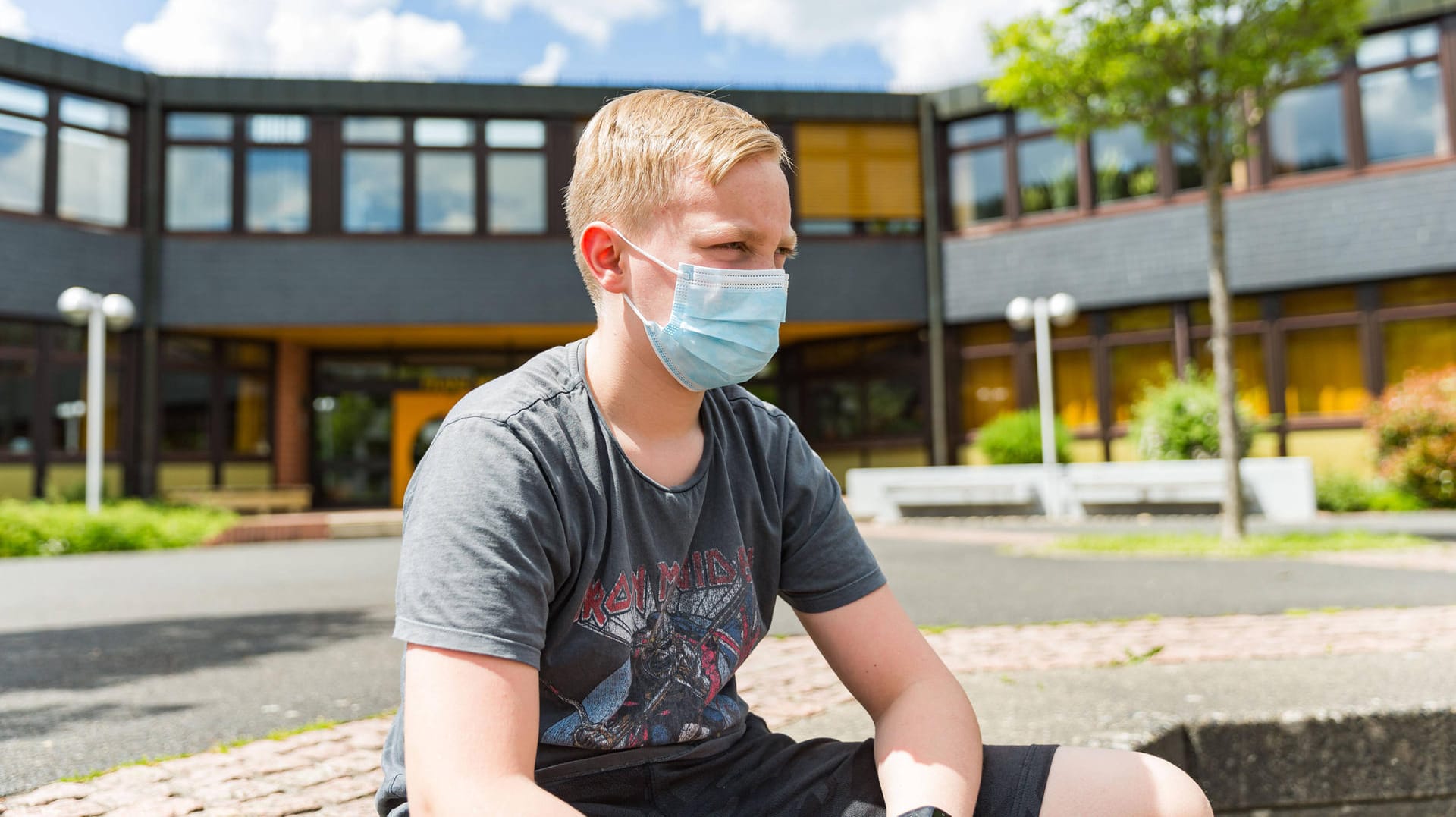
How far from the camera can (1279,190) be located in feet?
52.0

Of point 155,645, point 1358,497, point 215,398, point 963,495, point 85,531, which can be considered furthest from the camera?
point 215,398

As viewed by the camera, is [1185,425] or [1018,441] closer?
[1185,425]

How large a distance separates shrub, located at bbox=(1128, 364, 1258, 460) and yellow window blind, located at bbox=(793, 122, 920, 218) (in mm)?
5329

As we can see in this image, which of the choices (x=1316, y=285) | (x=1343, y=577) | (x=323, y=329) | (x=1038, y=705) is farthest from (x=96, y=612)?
(x=1316, y=285)

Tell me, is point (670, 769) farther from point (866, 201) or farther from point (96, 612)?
point (866, 201)

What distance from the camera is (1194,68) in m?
9.53

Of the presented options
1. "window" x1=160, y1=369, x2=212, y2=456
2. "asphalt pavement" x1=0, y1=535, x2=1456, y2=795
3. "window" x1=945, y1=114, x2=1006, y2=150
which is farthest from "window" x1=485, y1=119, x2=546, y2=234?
"asphalt pavement" x1=0, y1=535, x2=1456, y2=795

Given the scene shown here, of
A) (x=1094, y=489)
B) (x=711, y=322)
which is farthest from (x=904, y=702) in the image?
(x=1094, y=489)

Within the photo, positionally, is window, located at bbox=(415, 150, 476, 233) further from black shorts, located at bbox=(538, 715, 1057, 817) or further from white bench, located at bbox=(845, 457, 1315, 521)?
black shorts, located at bbox=(538, 715, 1057, 817)

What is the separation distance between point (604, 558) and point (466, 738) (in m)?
0.31

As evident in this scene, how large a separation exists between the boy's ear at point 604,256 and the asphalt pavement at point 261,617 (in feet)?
6.91

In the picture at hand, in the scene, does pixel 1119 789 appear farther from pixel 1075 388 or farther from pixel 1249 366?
pixel 1075 388

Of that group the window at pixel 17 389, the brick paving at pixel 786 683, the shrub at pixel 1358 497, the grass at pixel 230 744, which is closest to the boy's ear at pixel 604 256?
the brick paving at pixel 786 683

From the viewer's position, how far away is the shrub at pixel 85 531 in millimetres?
11336
